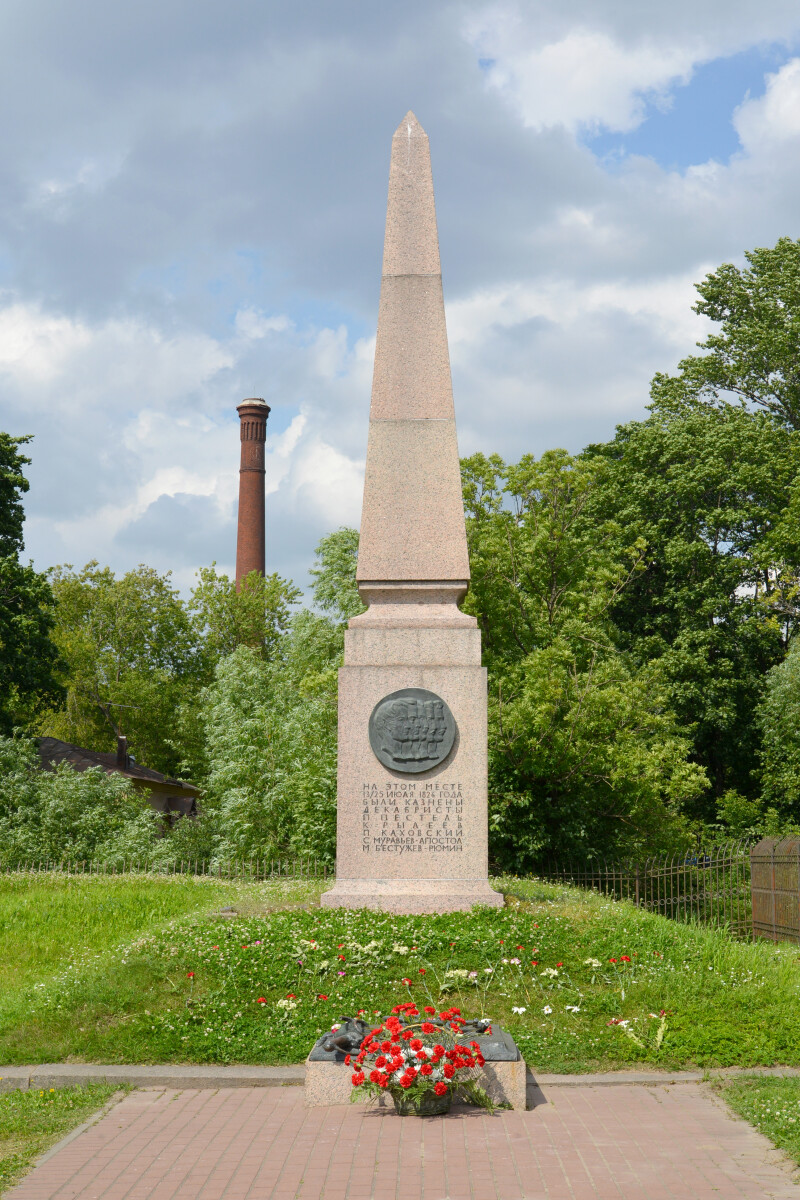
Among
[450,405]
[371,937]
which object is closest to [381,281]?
[450,405]

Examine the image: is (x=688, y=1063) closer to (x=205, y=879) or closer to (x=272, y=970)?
(x=272, y=970)

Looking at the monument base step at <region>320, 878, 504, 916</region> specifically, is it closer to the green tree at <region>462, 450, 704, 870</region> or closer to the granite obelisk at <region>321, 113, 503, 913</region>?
the granite obelisk at <region>321, 113, 503, 913</region>

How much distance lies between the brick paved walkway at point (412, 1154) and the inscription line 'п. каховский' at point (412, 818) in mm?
3595

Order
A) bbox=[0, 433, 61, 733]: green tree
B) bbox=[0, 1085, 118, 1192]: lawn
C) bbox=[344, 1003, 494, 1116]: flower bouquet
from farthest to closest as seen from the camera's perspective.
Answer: bbox=[0, 433, 61, 733]: green tree
bbox=[344, 1003, 494, 1116]: flower bouquet
bbox=[0, 1085, 118, 1192]: lawn

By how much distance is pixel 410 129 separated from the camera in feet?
39.9

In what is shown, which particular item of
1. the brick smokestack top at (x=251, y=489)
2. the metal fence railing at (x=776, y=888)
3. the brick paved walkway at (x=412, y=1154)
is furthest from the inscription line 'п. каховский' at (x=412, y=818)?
the brick smokestack top at (x=251, y=489)

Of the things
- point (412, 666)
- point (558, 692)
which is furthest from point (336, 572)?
point (412, 666)

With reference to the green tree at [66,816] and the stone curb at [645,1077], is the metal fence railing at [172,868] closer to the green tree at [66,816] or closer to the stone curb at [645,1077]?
the green tree at [66,816]

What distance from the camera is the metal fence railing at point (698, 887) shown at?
640 inches

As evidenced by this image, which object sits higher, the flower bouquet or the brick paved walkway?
the flower bouquet

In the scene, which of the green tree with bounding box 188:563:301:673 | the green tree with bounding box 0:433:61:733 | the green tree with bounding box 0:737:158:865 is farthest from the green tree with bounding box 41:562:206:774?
the green tree with bounding box 0:737:158:865

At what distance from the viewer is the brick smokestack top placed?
164 feet

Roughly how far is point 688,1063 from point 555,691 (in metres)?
11.2

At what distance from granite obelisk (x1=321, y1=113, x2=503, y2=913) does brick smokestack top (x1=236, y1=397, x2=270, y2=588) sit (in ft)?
126
